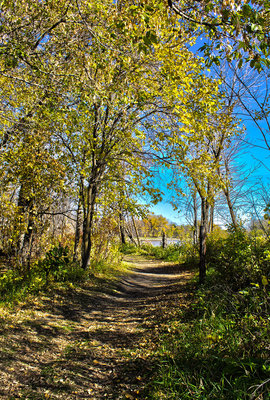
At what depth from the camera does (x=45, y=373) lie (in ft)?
9.63

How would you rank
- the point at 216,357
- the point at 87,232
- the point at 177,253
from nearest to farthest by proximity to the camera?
the point at 216,357, the point at 87,232, the point at 177,253

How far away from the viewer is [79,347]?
3.70 metres

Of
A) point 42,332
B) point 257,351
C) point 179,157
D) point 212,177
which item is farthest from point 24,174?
point 257,351

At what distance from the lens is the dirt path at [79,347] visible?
2.69 m

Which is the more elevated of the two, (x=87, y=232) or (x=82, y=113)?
(x=82, y=113)

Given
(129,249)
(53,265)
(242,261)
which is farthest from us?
(129,249)

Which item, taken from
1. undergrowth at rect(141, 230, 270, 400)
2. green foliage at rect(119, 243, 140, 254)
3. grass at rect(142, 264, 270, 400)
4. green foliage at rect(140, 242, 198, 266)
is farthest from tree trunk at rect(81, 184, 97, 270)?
green foliage at rect(119, 243, 140, 254)

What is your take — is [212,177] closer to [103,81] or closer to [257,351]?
[103,81]

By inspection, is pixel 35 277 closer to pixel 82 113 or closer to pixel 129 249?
pixel 82 113

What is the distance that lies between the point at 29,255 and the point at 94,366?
10.5 ft

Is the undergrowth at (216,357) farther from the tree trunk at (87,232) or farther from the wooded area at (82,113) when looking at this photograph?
the tree trunk at (87,232)

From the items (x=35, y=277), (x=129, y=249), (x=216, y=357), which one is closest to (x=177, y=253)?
(x=129, y=249)

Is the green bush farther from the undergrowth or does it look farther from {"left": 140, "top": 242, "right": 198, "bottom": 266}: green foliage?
{"left": 140, "top": 242, "right": 198, "bottom": 266}: green foliage

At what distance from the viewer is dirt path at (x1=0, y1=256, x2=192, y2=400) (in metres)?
2.69
